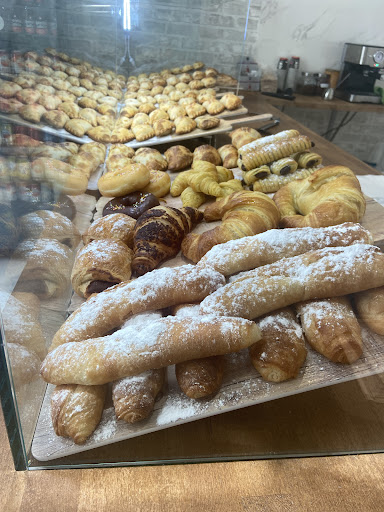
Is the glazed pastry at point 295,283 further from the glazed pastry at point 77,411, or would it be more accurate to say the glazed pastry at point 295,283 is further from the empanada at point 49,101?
the empanada at point 49,101

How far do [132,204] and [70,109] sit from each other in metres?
0.53

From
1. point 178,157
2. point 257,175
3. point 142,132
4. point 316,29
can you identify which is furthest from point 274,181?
point 316,29

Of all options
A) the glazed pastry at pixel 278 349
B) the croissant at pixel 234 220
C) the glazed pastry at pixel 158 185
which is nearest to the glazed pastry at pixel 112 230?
the croissant at pixel 234 220

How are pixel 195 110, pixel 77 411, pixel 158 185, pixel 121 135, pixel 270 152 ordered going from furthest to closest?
pixel 195 110 < pixel 121 135 < pixel 270 152 < pixel 158 185 < pixel 77 411

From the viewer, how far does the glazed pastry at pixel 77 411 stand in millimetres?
500

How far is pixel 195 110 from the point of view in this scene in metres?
1.65

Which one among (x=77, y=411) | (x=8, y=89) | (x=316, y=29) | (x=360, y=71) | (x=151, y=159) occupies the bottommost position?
(x=77, y=411)

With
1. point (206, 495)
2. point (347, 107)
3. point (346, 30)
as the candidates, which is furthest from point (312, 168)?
point (206, 495)

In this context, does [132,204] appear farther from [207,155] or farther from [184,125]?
[184,125]

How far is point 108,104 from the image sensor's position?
60.8 inches

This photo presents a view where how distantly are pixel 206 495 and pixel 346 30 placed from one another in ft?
5.22

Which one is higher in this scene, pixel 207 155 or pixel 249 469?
pixel 207 155

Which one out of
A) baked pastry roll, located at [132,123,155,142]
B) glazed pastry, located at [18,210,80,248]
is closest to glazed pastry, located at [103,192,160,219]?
glazed pastry, located at [18,210,80,248]

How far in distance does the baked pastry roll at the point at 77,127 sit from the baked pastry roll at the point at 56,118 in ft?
0.06
